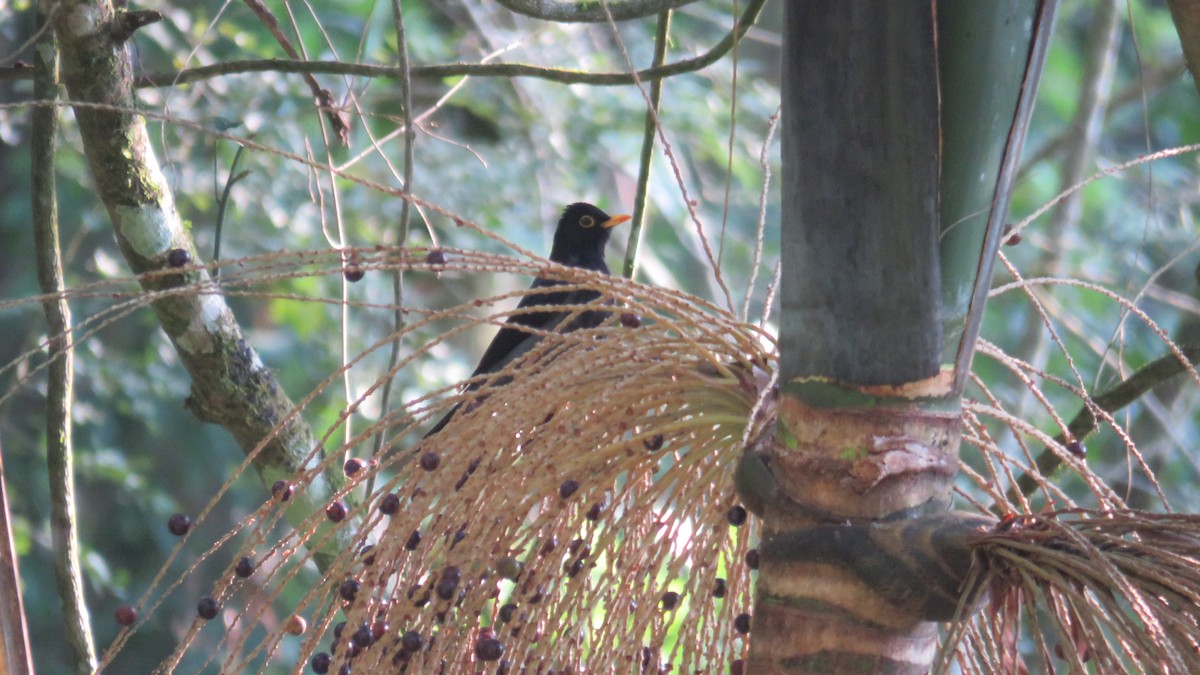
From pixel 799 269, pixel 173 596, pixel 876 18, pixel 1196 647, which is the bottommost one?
pixel 1196 647

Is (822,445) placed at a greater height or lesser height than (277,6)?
lesser

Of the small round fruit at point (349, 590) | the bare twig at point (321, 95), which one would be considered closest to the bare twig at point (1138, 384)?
the small round fruit at point (349, 590)

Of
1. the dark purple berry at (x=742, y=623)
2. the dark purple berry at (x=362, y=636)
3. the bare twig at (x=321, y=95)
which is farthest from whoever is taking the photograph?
the bare twig at (x=321, y=95)

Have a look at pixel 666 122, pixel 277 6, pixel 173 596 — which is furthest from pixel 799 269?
pixel 173 596

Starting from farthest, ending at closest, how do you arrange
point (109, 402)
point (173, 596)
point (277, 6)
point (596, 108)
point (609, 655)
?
point (173, 596)
point (596, 108)
point (109, 402)
point (277, 6)
point (609, 655)

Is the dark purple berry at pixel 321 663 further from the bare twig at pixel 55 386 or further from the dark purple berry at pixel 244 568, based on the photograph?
the bare twig at pixel 55 386

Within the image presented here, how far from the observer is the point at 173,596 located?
498cm

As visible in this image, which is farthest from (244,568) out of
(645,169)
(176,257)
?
(645,169)

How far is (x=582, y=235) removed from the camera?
3799mm

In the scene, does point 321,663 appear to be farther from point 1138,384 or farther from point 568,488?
point 1138,384

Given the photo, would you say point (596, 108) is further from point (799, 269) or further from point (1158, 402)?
point (799, 269)

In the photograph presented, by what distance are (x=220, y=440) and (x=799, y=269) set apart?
3802 mm

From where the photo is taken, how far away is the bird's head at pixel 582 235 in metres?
3.78

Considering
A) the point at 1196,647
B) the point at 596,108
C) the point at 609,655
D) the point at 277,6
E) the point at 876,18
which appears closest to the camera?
the point at 1196,647
